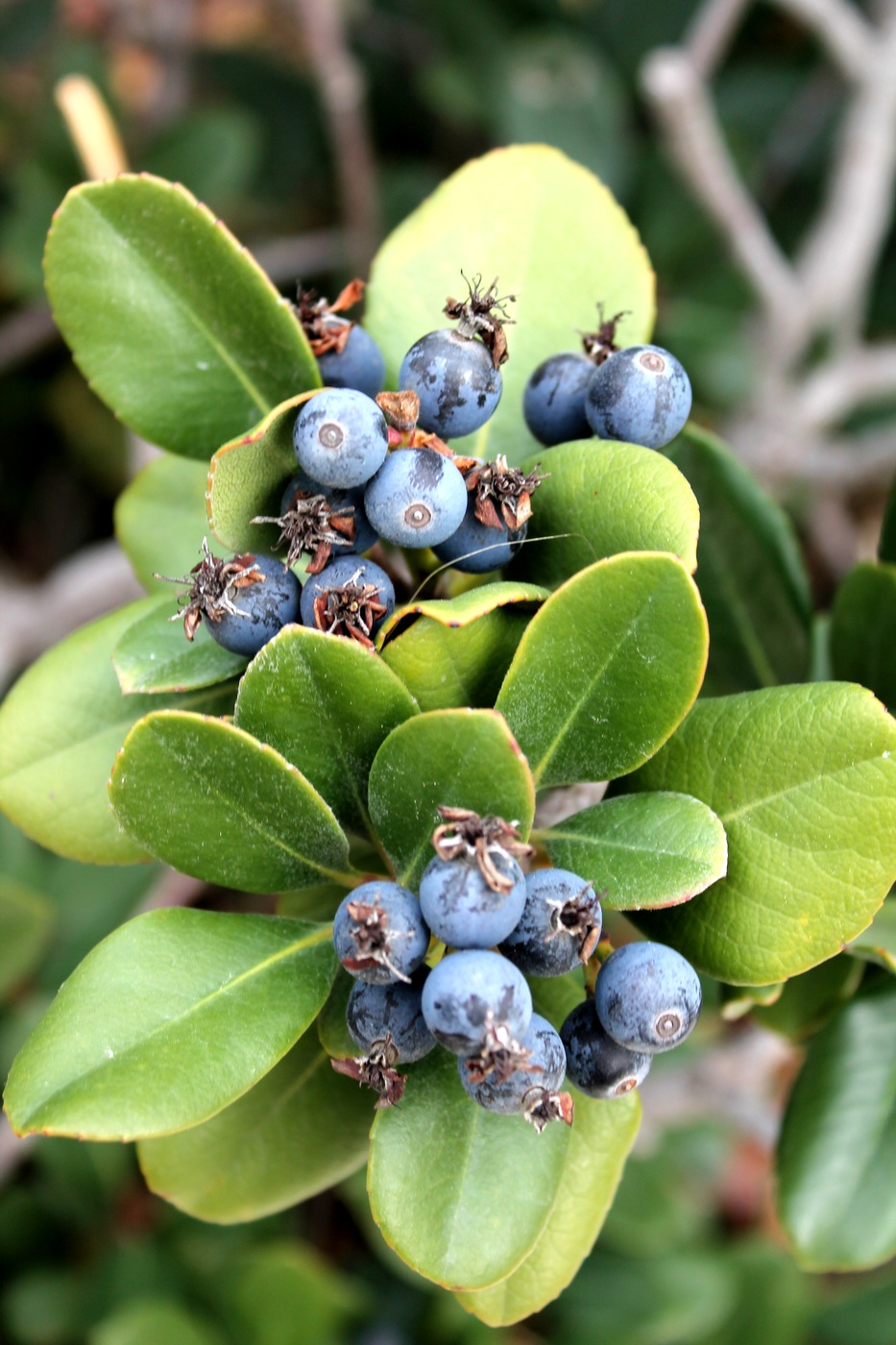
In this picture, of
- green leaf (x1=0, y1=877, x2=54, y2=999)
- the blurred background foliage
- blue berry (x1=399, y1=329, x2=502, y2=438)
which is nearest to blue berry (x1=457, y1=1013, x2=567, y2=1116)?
blue berry (x1=399, y1=329, x2=502, y2=438)

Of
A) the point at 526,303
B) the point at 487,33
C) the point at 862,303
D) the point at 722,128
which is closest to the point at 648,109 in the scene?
the point at 722,128

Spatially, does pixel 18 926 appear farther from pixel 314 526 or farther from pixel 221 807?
pixel 314 526

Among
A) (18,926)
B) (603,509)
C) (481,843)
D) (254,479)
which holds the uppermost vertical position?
(254,479)

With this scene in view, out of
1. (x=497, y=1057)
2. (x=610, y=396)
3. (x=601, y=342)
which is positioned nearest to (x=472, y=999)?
(x=497, y=1057)

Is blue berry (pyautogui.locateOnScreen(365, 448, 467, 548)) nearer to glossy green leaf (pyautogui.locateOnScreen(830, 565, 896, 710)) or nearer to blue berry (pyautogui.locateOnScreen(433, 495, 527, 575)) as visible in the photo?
blue berry (pyautogui.locateOnScreen(433, 495, 527, 575))

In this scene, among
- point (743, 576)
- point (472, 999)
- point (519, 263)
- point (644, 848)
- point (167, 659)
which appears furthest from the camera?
point (743, 576)

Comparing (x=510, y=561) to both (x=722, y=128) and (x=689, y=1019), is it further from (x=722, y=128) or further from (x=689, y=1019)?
(x=722, y=128)
